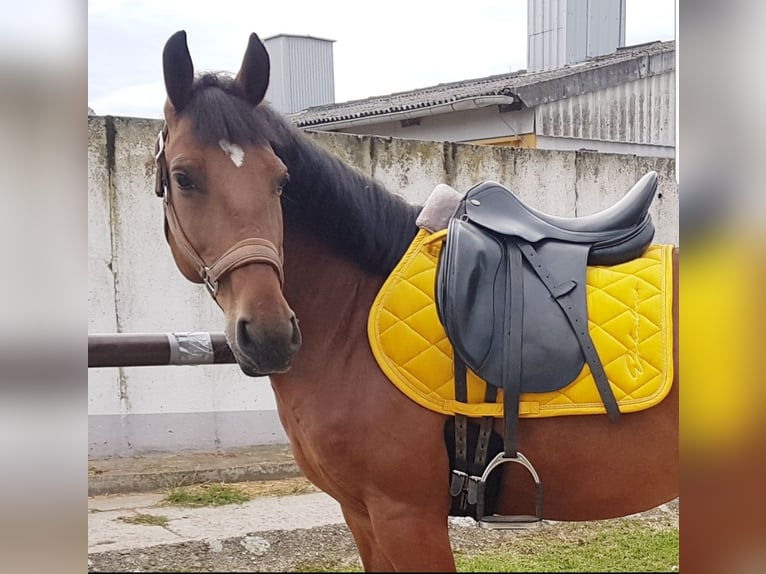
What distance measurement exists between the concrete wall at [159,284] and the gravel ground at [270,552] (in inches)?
10.0

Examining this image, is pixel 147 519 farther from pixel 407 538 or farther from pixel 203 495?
pixel 407 538

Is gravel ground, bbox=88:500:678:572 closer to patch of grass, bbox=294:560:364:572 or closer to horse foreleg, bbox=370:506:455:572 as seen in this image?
patch of grass, bbox=294:560:364:572

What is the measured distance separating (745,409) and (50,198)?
24.5 inches

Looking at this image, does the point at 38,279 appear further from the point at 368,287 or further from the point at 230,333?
the point at 368,287

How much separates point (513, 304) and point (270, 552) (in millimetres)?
1063

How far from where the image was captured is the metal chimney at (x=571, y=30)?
1.38 metres

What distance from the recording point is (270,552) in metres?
1.75

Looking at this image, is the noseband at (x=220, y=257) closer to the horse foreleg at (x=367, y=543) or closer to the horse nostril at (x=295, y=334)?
the horse nostril at (x=295, y=334)

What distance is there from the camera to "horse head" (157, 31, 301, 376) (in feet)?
2.76

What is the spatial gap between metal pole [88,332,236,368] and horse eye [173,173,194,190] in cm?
39

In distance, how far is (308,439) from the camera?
1008 millimetres

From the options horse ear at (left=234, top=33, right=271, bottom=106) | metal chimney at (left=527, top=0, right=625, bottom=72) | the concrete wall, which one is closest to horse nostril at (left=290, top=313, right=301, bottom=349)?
horse ear at (left=234, top=33, right=271, bottom=106)

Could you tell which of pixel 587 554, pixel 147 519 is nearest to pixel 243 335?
pixel 147 519

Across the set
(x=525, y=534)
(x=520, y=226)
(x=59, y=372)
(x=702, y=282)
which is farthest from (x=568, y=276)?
(x=525, y=534)
